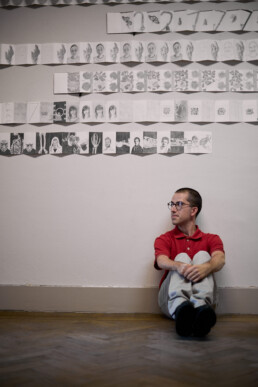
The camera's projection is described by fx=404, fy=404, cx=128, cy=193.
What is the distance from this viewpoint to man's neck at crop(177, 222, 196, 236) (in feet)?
7.94

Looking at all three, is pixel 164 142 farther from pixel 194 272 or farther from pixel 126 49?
pixel 194 272

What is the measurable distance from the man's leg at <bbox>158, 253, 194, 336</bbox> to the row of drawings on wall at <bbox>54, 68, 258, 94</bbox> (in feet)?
3.67

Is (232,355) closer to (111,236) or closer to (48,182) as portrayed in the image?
(111,236)

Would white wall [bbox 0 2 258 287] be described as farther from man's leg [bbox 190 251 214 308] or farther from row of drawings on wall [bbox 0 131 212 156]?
man's leg [bbox 190 251 214 308]

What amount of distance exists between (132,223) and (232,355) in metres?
1.14

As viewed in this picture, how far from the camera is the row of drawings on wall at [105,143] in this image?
258cm

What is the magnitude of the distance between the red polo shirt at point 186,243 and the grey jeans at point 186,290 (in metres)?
0.18

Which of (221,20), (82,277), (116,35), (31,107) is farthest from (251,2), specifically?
(82,277)

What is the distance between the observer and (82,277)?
101 inches

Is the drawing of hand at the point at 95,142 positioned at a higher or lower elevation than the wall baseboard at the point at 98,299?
higher

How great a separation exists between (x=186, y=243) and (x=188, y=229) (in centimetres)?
9

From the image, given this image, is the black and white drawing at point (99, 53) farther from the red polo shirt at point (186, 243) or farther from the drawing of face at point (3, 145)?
the red polo shirt at point (186, 243)

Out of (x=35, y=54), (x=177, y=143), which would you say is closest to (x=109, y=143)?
(x=177, y=143)

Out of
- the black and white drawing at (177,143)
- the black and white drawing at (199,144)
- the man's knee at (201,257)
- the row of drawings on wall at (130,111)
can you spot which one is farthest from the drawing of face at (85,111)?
the man's knee at (201,257)
